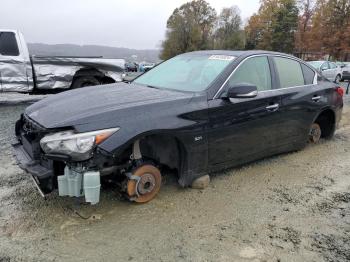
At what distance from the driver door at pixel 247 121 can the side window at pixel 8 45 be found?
756 centimetres

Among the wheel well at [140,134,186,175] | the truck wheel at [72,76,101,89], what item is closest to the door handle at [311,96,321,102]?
the wheel well at [140,134,186,175]

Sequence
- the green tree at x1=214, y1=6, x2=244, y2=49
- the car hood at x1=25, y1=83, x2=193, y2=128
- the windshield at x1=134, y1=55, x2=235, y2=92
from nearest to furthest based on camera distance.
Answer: the car hood at x1=25, y1=83, x2=193, y2=128, the windshield at x1=134, y1=55, x2=235, y2=92, the green tree at x1=214, y1=6, x2=244, y2=49

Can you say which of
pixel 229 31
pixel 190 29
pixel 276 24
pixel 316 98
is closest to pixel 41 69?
pixel 316 98

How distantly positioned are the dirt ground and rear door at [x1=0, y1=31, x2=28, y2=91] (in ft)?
18.9

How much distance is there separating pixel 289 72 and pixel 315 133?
4.67 ft

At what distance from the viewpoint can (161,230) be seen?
328 cm

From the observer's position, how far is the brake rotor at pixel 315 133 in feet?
19.2

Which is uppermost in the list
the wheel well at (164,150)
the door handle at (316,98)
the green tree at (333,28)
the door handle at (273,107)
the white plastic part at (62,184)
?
the green tree at (333,28)

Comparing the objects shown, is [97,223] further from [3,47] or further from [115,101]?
[3,47]

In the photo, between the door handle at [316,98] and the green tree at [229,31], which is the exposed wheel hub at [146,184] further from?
the green tree at [229,31]

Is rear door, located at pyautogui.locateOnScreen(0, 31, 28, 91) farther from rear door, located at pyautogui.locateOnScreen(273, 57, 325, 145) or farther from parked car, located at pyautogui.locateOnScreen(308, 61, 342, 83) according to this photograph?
parked car, located at pyautogui.locateOnScreen(308, 61, 342, 83)

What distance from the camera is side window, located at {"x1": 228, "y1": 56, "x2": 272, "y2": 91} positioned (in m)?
4.24

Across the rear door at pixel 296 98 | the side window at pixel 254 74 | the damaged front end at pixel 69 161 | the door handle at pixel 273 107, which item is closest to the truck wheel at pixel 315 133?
the rear door at pixel 296 98

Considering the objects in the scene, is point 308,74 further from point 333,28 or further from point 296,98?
point 333,28
